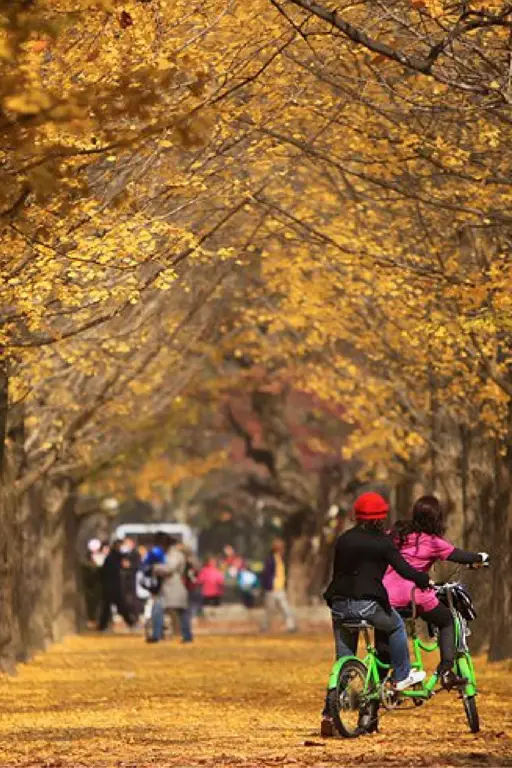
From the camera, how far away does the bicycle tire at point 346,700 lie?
54.8 feet

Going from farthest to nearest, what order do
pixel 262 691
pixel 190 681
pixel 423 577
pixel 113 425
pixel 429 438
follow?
1. pixel 113 425
2. pixel 429 438
3. pixel 190 681
4. pixel 262 691
5. pixel 423 577

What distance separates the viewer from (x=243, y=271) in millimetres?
45281

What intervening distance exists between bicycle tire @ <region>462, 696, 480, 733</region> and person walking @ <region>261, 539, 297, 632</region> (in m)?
31.5

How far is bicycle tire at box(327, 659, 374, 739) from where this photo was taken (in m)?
16.7

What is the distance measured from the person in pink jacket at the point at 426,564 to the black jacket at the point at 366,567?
0.32 metres

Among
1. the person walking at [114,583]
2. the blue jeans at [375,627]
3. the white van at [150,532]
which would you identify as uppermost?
the white van at [150,532]

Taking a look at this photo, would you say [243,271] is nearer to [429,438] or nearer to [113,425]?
[113,425]

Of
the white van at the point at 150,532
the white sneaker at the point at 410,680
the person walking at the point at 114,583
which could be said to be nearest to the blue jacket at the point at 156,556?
the person walking at the point at 114,583

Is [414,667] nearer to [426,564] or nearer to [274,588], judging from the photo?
[426,564]

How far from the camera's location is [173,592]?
43.7m

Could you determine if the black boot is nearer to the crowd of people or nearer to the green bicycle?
the green bicycle

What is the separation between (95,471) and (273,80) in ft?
99.6

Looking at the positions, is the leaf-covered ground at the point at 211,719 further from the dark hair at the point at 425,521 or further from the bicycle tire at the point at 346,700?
the dark hair at the point at 425,521

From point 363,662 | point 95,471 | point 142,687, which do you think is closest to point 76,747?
point 363,662
